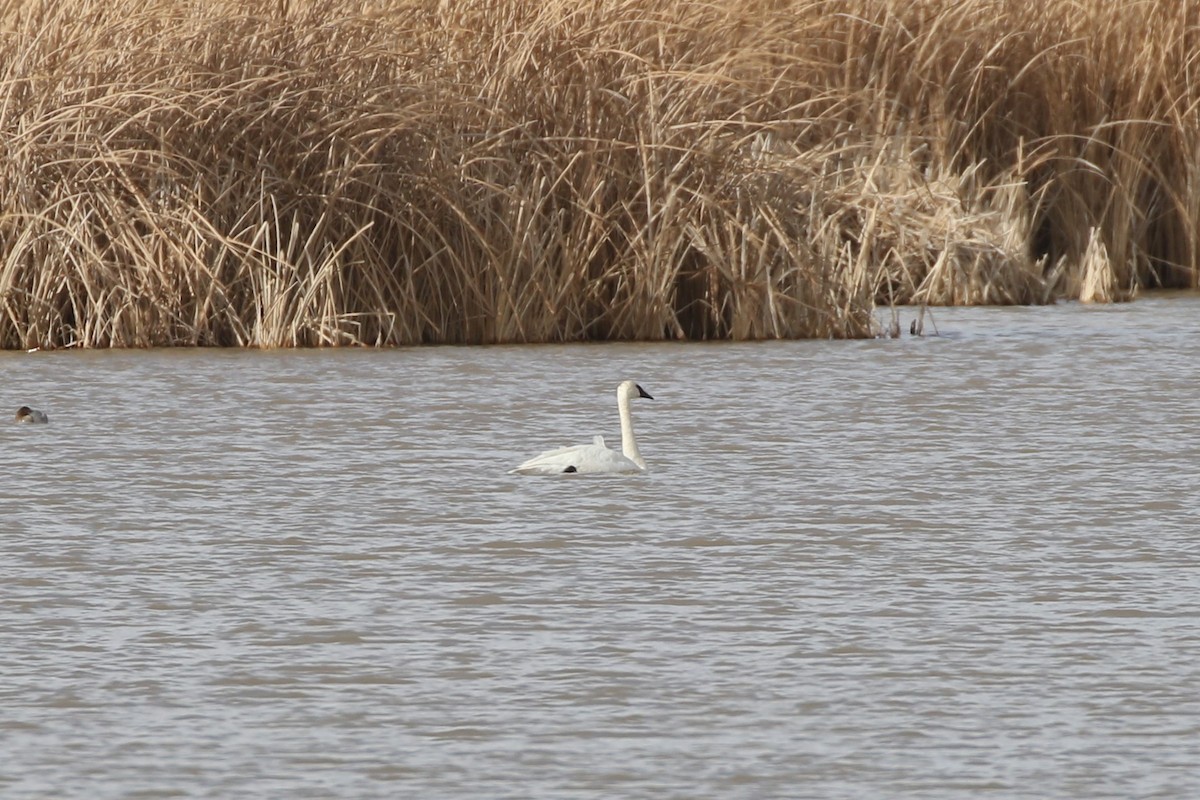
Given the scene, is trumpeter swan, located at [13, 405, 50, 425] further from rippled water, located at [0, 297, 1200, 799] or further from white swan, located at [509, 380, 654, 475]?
white swan, located at [509, 380, 654, 475]

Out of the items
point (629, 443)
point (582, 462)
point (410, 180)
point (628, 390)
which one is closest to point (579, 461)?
point (582, 462)

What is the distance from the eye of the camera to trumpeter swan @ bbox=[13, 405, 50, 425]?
10.7 metres

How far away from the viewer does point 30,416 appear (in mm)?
10719

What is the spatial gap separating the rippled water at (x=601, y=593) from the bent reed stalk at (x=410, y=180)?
1.59 meters

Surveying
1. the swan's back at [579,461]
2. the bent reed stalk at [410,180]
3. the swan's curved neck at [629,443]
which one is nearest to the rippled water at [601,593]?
the swan's back at [579,461]

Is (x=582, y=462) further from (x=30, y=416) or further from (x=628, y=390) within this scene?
(x=30, y=416)

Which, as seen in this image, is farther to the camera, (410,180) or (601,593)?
(410,180)

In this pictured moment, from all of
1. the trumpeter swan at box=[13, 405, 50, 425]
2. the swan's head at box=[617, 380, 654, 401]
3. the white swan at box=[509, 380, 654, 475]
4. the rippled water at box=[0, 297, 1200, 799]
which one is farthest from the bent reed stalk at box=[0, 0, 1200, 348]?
the white swan at box=[509, 380, 654, 475]

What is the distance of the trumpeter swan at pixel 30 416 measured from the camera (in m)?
10.7

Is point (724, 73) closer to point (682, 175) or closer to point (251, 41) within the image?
point (682, 175)

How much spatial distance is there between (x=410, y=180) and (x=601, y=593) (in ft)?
24.2

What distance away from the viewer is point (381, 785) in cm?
483

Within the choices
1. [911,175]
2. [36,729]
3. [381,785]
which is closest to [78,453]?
[36,729]

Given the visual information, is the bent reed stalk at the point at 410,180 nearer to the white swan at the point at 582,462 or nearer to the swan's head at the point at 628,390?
the swan's head at the point at 628,390
